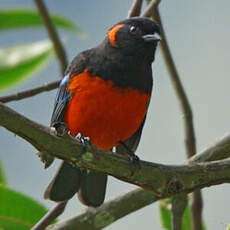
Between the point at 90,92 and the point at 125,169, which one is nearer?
the point at 125,169

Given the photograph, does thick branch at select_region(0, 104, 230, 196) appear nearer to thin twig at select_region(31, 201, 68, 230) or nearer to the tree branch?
the tree branch

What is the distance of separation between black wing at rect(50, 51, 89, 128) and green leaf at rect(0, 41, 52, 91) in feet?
0.75

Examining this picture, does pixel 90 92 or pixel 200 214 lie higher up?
pixel 90 92

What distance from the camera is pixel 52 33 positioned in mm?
3869

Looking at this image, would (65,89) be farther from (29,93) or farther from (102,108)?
(29,93)

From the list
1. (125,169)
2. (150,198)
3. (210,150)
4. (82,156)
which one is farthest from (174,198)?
(82,156)

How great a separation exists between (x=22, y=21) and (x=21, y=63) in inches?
19.4

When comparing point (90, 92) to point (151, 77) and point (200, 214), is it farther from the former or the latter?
point (200, 214)

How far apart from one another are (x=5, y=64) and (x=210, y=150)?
1533mm

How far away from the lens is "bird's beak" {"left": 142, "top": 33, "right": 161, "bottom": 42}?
4.13 metres

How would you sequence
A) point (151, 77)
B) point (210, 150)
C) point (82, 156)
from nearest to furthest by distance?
point (82, 156) → point (210, 150) → point (151, 77)

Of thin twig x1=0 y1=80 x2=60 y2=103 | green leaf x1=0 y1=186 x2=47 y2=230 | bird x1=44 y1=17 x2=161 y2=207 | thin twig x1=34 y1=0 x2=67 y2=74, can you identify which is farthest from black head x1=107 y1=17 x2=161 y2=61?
green leaf x1=0 y1=186 x2=47 y2=230

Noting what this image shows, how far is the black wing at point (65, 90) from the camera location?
4.13 metres

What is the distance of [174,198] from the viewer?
356cm
